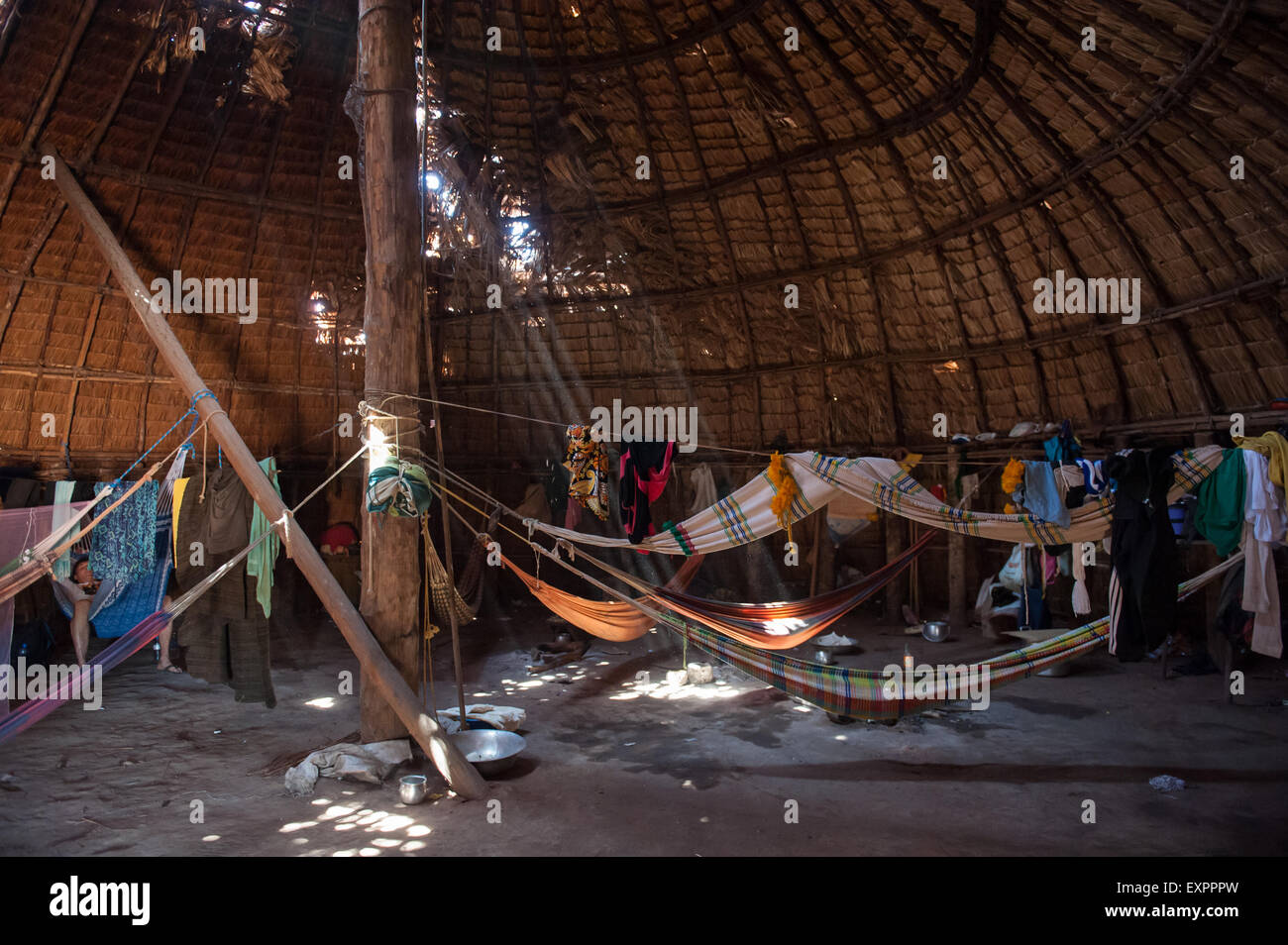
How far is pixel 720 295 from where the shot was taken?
7.80 metres

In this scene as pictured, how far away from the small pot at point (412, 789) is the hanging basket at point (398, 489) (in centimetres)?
127

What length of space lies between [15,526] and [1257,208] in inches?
300

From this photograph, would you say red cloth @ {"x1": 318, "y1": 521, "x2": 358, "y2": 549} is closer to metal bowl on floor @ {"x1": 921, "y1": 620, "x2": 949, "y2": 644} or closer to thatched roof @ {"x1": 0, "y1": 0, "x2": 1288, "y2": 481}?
thatched roof @ {"x1": 0, "y1": 0, "x2": 1288, "y2": 481}

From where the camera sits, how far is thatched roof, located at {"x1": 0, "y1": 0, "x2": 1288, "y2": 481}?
489 centimetres

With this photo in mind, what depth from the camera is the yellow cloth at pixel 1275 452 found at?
158 inches

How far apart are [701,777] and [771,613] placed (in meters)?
1.08

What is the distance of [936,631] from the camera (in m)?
6.86

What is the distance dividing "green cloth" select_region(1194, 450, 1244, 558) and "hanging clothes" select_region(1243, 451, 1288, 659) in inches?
1.5

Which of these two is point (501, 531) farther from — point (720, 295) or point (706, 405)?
point (720, 295)

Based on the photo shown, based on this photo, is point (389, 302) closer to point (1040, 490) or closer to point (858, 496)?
point (858, 496)

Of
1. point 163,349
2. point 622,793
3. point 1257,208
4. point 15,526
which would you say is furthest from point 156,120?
point 1257,208

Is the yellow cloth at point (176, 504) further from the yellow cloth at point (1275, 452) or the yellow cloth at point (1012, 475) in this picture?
the yellow cloth at point (1275, 452)

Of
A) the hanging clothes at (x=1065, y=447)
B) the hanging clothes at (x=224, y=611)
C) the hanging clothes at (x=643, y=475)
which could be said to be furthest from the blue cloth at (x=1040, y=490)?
the hanging clothes at (x=224, y=611)

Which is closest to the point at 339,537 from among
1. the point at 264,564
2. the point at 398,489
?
the point at 264,564
